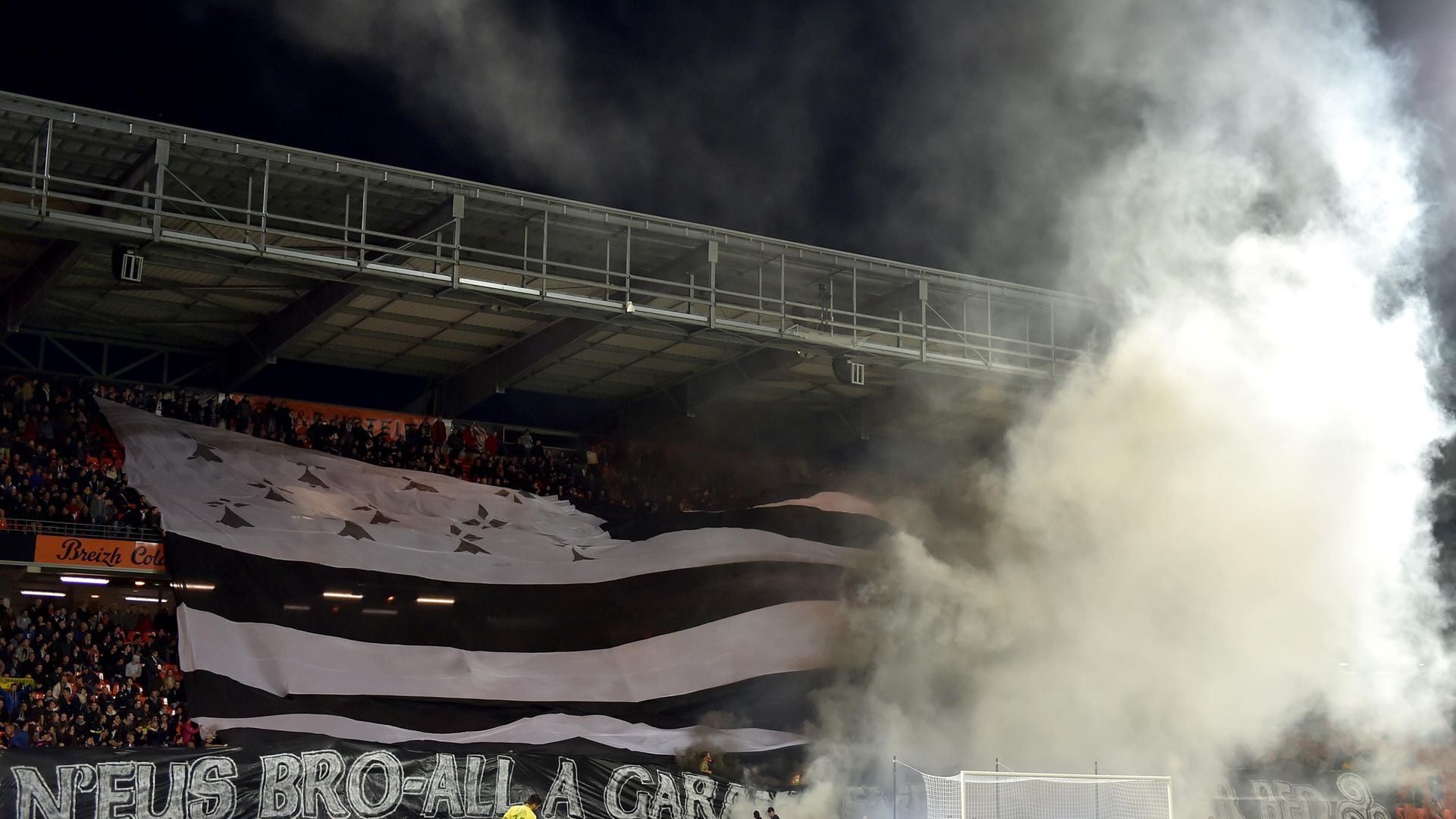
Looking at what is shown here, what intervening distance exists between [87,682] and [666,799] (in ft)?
37.3

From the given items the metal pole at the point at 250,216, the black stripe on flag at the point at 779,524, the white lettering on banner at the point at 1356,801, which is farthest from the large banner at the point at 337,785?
the white lettering on banner at the point at 1356,801

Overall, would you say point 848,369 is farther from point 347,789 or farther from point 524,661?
point 347,789

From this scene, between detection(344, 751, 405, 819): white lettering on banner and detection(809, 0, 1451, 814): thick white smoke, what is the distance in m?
10.1

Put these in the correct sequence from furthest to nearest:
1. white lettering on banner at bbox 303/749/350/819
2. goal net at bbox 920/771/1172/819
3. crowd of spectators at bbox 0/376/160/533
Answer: crowd of spectators at bbox 0/376/160/533, white lettering on banner at bbox 303/749/350/819, goal net at bbox 920/771/1172/819

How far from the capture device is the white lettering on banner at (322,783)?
23.2 metres

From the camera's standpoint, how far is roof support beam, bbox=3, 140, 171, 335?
2658 cm

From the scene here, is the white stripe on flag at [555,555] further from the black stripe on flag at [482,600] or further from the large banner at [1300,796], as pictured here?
the large banner at [1300,796]

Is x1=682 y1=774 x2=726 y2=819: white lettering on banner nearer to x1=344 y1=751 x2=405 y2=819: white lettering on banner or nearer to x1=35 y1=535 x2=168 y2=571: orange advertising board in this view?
x1=344 y1=751 x2=405 y2=819: white lettering on banner

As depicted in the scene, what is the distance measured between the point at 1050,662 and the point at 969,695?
6.81 feet

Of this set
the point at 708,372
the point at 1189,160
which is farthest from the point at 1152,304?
the point at 708,372

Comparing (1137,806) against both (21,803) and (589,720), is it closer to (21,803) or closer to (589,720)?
(589,720)

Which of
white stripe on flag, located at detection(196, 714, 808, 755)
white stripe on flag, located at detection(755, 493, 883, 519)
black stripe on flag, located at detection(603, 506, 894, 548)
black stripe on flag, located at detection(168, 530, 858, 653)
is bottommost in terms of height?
white stripe on flag, located at detection(196, 714, 808, 755)

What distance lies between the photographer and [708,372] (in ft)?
123

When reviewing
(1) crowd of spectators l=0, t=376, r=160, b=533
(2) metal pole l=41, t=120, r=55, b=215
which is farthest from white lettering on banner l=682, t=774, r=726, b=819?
(2) metal pole l=41, t=120, r=55, b=215
